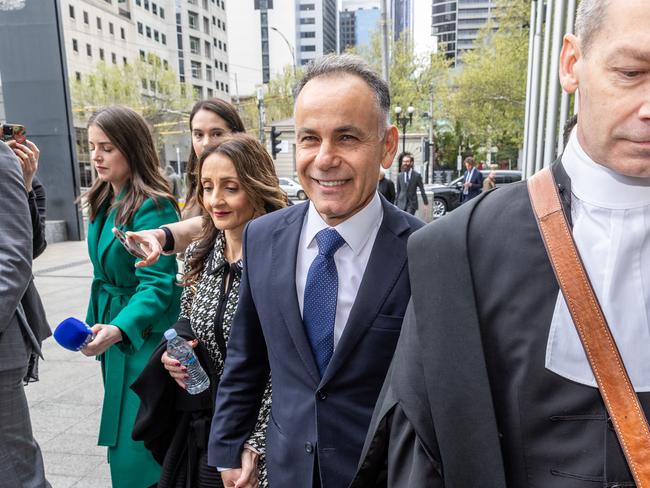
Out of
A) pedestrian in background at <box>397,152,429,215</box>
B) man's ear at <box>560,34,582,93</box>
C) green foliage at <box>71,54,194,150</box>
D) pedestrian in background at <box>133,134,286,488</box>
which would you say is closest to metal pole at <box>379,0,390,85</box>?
pedestrian in background at <box>397,152,429,215</box>

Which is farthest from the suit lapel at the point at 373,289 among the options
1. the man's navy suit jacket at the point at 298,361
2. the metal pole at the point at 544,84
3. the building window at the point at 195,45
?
the building window at the point at 195,45

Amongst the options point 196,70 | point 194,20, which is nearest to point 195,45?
point 196,70

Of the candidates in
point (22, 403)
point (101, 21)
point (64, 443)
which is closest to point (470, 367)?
point (22, 403)

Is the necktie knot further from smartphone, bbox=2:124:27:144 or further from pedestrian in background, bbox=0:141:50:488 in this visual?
smartphone, bbox=2:124:27:144

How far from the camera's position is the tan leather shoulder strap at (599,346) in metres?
0.82

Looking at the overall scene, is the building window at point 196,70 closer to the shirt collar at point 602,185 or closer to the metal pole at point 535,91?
the metal pole at point 535,91

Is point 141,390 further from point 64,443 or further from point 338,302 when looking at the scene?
point 64,443

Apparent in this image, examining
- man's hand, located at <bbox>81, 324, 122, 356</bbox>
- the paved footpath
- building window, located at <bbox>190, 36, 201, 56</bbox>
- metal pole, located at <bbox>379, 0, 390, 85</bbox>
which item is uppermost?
building window, located at <bbox>190, 36, 201, 56</bbox>

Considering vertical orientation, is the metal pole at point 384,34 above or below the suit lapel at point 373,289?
above

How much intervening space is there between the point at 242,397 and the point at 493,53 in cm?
2939

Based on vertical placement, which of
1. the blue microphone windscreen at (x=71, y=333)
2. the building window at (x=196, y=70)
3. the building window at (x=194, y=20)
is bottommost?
the blue microphone windscreen at (x=71, y=333)

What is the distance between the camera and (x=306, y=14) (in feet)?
412

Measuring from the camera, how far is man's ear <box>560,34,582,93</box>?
2.93 ft

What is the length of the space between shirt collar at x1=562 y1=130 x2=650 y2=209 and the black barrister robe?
0.03 meters
